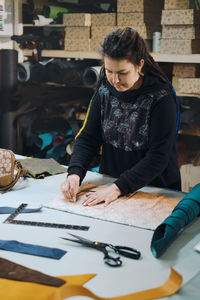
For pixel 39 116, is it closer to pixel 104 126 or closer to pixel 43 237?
pixel 104 126

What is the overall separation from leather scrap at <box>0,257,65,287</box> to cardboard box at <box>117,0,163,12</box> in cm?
224

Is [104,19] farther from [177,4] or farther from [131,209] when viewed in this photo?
[131,209]

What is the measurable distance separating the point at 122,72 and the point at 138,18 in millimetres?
1418

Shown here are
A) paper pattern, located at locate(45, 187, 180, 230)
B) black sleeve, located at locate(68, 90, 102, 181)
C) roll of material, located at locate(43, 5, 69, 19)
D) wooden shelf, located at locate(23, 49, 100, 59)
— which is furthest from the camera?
roll of material, located at locate(43, 5, 69, 19)

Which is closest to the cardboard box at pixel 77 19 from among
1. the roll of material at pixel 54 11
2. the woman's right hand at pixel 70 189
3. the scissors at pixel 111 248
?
the roll of material at pixel 54 11

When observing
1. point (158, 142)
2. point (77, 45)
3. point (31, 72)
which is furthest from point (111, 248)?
point (31, 72)

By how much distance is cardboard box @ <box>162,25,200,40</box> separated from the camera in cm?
261

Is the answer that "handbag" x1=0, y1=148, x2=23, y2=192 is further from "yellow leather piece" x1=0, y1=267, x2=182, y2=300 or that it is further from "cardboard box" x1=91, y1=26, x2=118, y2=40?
"cardboard box" x1=91, y1=26, x2=118, y2=40

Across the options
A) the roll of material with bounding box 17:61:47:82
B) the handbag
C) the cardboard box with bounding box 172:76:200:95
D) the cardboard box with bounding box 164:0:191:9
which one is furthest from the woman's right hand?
the roll of material with bounding box 17:61:47:82

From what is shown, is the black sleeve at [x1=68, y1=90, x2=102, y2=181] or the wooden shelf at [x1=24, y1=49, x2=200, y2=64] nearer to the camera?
the black sleeve at [x1=68, y1=90, x2=102, y2=181]

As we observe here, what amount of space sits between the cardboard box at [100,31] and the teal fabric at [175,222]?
6.28 feet

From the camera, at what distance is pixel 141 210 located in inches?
55.5

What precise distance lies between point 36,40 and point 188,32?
1.28 m

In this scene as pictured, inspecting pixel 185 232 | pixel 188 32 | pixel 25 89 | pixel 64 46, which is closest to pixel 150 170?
pixel 185 232
